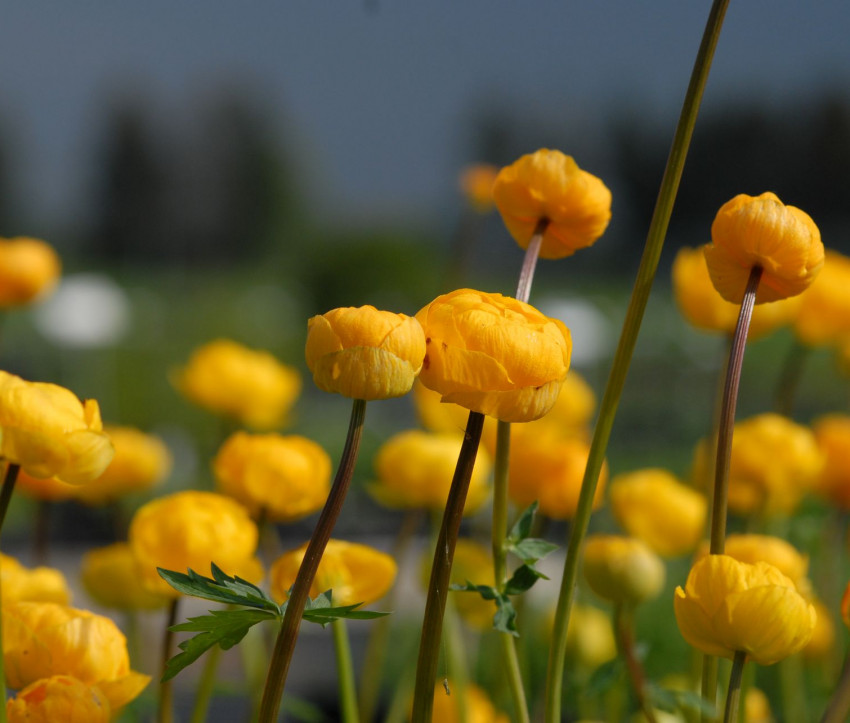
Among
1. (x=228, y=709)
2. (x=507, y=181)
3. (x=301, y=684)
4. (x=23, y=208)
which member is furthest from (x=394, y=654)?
(x=23, y=208)

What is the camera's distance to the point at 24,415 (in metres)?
0.23

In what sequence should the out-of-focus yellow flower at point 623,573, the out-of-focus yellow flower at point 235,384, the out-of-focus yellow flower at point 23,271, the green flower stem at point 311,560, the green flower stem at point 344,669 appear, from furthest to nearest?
the out-of-focus yellow flower at point 235,384
the out-of-focus yellow flower at point 23,271
the out-of-focus yellow flower at point 623,573
the green flower stem at point 344,669
the green flower stem at point 311,560

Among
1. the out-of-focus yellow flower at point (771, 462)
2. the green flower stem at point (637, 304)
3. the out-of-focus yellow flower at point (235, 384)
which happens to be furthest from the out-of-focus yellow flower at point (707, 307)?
Result: the out-of-focus yellow flower at point (235, 384)

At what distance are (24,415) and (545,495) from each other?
27 centimetres

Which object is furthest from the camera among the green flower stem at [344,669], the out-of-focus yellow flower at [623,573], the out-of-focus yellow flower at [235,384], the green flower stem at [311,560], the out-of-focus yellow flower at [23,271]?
the out-of-focus yellow flower at [235,384]

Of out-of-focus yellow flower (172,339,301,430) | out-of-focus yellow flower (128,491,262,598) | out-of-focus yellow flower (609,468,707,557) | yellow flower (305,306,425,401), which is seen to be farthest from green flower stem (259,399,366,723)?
out-of-focus yellow flower (172,339,301,430)

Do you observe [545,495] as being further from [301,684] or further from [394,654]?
[394,654]

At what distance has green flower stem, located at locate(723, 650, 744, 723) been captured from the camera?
23 centimetres

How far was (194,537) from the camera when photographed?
32 centimetres

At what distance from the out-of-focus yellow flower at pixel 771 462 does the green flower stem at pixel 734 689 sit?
0.83 feet

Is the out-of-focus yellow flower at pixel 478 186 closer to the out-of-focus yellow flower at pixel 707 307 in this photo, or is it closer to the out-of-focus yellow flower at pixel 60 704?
the out-of-focus yellow flower at pixel 707 307

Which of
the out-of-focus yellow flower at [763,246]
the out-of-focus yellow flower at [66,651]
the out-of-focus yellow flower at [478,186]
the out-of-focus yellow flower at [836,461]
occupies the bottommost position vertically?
the out-of-focus yellow flower at [66,651]

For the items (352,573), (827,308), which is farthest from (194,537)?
(827,308)

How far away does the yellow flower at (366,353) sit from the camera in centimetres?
21
